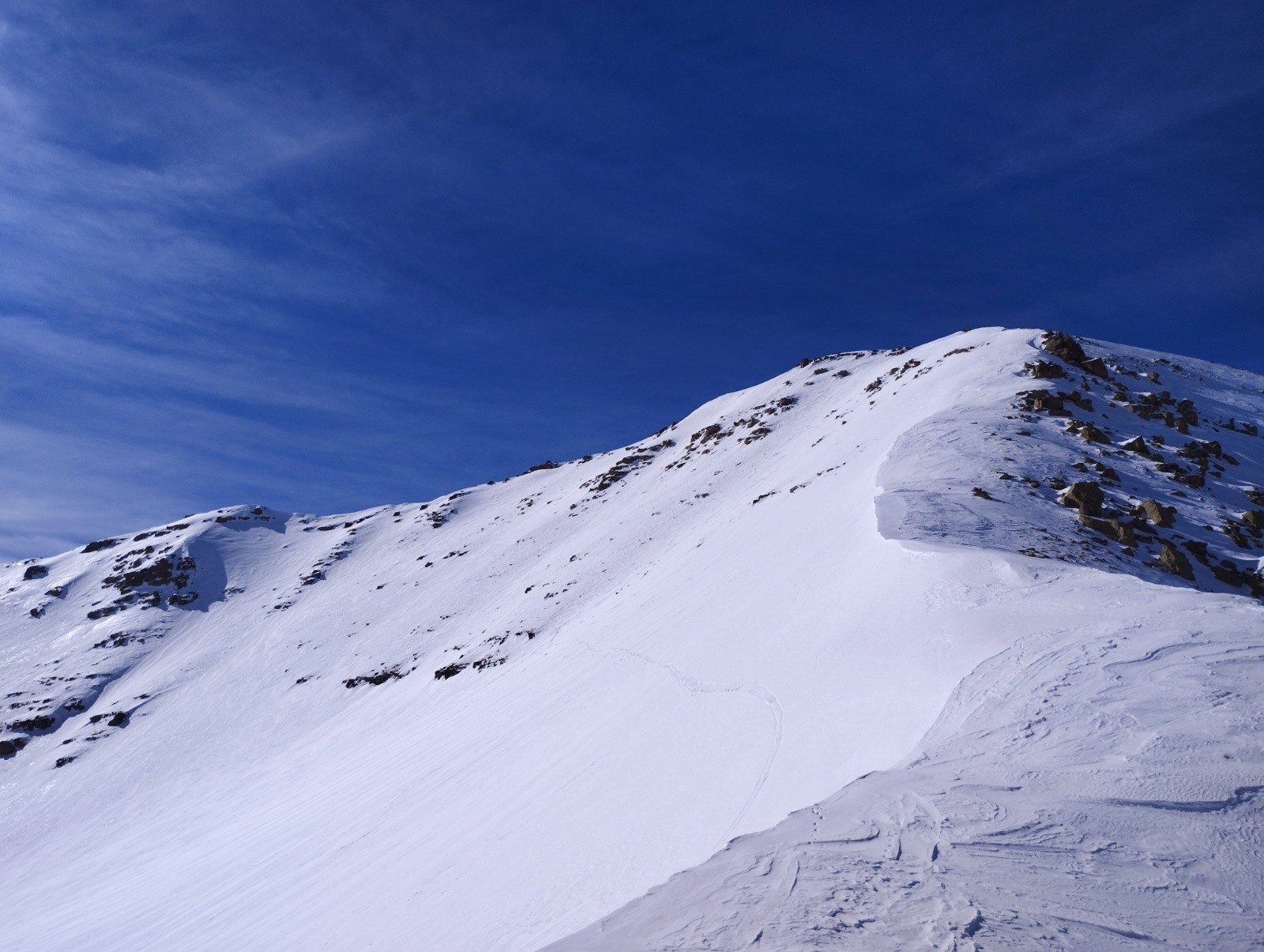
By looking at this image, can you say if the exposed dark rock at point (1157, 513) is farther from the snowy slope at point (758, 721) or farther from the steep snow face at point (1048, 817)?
the steep snow face at point (1048, 817)

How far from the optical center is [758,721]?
8500 millimetres

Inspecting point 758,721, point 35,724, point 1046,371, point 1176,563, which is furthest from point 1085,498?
point 35,724

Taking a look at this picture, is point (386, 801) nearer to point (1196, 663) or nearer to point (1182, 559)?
point (1196, 663)

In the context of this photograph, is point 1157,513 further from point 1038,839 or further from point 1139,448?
point 1038,839

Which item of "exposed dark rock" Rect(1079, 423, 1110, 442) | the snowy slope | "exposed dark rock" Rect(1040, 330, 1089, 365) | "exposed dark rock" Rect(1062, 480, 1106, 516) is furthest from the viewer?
"exposed dark rock" Rect(1040, 330, 1089, 365)

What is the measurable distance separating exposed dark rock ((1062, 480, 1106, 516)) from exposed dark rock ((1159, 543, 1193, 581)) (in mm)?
1477

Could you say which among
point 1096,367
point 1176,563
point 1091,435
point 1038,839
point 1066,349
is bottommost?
point 1038,839

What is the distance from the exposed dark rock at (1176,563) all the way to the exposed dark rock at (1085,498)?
58.2 inches

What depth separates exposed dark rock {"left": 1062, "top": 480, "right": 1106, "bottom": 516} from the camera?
1459cm

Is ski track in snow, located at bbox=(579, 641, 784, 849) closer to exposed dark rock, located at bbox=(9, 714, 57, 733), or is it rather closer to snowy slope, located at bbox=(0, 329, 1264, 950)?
snowy slope, located at bbox=(0, 329, 1264, 950)

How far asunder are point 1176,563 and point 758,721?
9808 mm

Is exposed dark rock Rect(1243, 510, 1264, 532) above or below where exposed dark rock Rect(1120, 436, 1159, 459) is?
below

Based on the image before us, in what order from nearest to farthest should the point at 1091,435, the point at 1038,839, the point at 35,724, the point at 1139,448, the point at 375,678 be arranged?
the point at 1038,839, the point at 1139,448, the point at 1091,435, the point at 375,678, the point at 35,724

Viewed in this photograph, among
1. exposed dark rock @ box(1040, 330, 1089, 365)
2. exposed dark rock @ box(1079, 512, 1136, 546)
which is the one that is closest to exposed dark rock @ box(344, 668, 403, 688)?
exposed dark rock @ box(1079, 512, 1136, 546)
